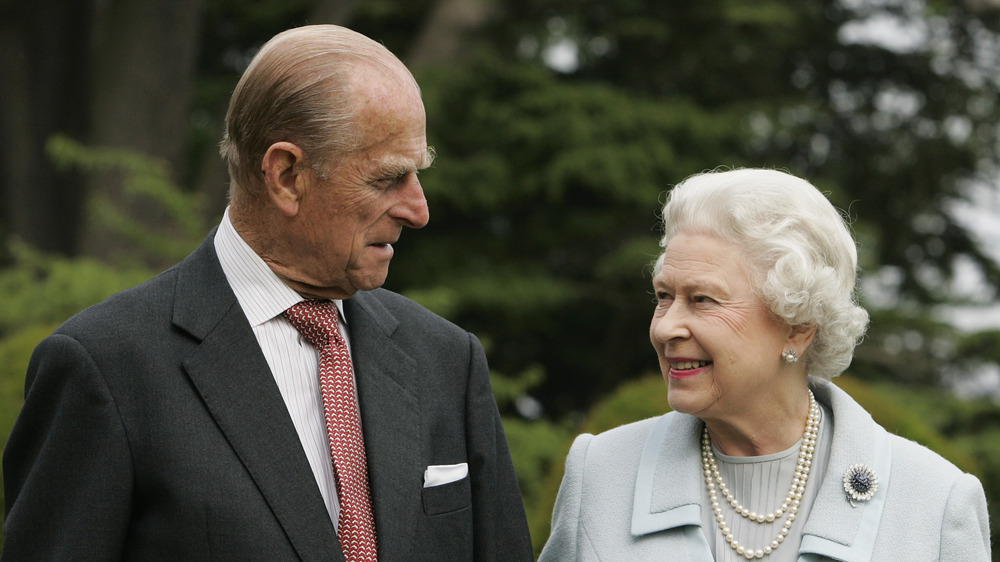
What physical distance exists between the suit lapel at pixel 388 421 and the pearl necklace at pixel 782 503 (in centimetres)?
77

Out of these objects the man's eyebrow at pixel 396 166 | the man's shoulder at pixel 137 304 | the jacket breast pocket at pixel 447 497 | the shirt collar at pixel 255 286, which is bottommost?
the jacket breast pocket at pixel 447 497

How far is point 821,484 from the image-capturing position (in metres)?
2.74

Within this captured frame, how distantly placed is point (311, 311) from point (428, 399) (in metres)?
0.36

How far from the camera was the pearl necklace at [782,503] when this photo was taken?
2.69 metres

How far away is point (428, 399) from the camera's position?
2.68 metres

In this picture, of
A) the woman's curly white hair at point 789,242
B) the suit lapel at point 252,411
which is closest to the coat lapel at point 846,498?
the woman's curly white hair at point 789,242

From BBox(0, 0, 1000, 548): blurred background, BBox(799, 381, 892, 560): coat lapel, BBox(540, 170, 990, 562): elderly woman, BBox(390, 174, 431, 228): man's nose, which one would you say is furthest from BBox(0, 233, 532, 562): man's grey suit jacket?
BBox(0, 0, 1000, 548): blurred background

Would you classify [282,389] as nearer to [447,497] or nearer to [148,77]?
[447,497]

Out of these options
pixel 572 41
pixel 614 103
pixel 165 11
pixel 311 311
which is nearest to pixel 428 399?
pixel 311 311

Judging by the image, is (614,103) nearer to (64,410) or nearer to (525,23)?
(525,23)

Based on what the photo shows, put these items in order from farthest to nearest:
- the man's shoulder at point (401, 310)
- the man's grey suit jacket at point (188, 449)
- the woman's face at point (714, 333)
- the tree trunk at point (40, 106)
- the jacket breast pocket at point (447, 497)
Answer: the tree trunk at point (40, 106) → the man's shoulder at point (401, 310) → the woman's face at point (714, 333) → the jacket breast pocket at point (447, 497) → the man's grey suit jacket at point (188, 449)

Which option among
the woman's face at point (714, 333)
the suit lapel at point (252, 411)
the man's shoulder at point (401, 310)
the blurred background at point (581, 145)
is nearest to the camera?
the suit lapel at point (252, 411)

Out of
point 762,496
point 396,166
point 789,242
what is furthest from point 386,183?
point 762,496

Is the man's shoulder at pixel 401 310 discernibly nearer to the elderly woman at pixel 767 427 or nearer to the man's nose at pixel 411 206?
the man's nose at pixel 411 206
